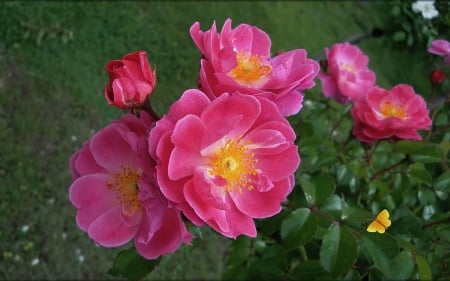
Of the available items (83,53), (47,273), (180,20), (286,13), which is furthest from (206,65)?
(286,13)

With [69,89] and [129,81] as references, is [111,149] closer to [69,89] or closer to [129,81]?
[129,81]

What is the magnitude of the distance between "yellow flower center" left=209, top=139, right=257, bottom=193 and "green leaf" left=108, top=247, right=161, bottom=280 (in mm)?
204

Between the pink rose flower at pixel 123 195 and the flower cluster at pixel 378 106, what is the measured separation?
52 centimetres

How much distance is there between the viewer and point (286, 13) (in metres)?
3.26

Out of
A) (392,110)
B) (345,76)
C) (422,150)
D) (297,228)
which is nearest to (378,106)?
(392,110)

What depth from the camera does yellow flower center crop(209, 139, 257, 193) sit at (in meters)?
0.80

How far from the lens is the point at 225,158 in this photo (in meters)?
0.81

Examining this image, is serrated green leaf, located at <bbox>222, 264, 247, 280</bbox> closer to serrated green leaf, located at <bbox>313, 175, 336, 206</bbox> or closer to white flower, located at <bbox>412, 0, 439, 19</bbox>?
serrated green leaf, located at <bbox>313, 175, 336, 206</bbox>

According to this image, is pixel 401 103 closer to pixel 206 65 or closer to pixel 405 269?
pixel 405 269

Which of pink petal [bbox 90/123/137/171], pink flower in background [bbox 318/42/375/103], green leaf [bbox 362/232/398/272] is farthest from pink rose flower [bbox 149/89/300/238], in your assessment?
pink flower in background [bbox 318/42/375/103]

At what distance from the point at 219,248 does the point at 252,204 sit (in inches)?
61.0

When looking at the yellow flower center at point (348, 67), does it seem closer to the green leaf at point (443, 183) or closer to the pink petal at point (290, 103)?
the green leaf at point (443, 183)

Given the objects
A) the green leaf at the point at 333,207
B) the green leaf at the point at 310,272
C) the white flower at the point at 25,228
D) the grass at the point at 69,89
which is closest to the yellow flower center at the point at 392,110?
the green leaf at the point at 333,207

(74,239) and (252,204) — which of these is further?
(74,239)
